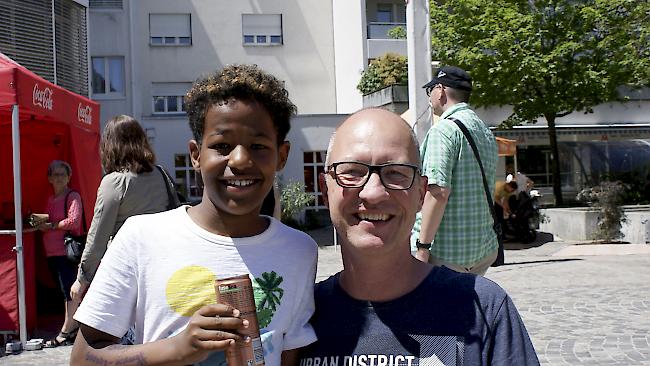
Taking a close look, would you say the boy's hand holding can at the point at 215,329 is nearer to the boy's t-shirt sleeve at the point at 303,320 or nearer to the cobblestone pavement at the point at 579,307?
the boy's t-shirt sleeve at the point at 303,320

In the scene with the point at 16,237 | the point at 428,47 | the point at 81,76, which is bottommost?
the point at 16,237

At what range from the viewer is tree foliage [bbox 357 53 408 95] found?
27.2 meters

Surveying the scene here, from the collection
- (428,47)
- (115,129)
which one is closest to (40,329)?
(115,129)

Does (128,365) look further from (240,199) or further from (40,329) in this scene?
(40,329)

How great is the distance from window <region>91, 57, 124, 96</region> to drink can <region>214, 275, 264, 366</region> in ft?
95.1

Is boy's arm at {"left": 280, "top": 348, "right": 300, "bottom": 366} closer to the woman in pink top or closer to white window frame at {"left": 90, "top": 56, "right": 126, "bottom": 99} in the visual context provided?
the woman in pink top

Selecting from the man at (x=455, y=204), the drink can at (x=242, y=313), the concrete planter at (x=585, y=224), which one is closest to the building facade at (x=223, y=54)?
the concrete planter at (x=585, y=224)

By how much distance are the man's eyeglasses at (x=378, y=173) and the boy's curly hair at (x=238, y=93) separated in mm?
296

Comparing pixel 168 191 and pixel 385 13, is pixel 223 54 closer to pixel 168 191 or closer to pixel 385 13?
pixel 385 13

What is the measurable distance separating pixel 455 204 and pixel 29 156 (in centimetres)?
692

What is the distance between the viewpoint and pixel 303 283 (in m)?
1.94

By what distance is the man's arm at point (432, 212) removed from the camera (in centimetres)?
379

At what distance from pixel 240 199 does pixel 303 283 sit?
0.89 ft

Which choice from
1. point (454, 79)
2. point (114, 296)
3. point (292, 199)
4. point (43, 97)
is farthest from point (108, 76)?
point (114, 296)
